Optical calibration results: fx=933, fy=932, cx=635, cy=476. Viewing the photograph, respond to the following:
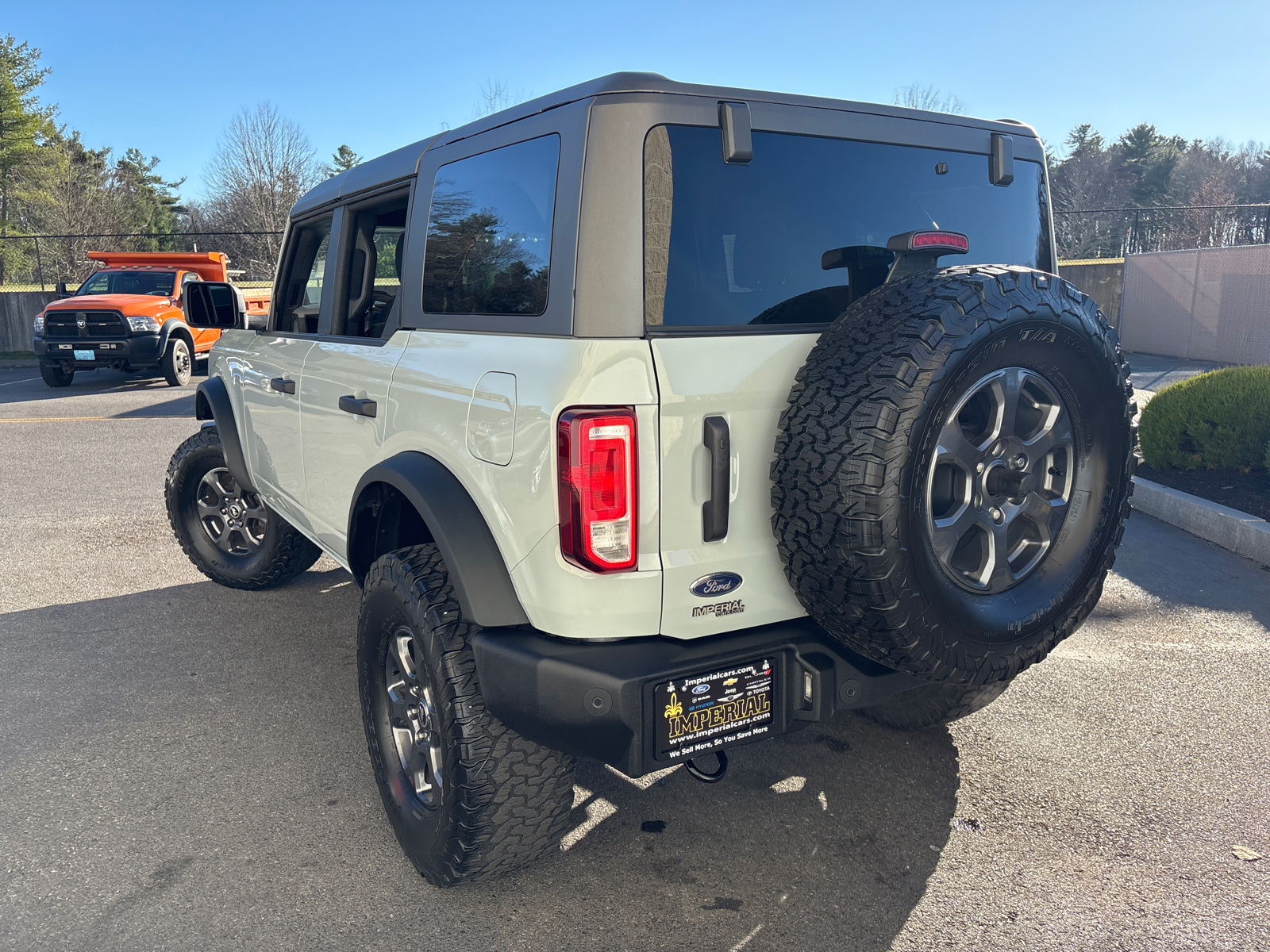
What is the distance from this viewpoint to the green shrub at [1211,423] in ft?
22.9

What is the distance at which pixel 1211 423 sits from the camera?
23.7 ft

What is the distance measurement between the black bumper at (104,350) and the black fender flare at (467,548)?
14327 mm

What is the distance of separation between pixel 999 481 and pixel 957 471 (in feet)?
0.39

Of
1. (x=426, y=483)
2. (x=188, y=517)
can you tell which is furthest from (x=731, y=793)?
(x=188, y=517)

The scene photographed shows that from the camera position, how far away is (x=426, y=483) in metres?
2.50

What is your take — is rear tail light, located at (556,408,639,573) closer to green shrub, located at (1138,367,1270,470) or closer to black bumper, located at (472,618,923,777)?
black bumper, located at (472,618,923,777)

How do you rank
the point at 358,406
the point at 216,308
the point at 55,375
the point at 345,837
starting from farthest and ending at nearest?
the point at 55,375, the point at 216,308, the point at 358,406, the point at 345,837

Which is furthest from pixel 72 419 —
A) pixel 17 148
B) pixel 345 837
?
pixel 17 148

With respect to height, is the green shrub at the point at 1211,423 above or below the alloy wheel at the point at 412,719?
above

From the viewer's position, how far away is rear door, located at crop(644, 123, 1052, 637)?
2.16 metres

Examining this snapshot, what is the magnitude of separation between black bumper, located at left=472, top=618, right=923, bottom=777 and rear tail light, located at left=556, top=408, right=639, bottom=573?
0.23 meters

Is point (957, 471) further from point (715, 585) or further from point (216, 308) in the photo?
point (216, 308)

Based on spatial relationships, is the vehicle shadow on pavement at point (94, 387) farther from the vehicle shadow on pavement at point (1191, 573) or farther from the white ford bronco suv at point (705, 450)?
the white ford bronco suv at point (705, 450)

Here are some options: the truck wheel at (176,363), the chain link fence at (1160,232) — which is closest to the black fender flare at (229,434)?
the truck wheel at (176,363)
